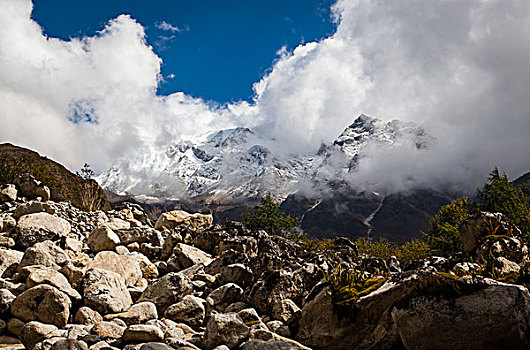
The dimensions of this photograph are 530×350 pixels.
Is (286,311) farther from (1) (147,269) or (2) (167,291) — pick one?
(1) (147,269)

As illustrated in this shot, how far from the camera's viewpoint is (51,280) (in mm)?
9492

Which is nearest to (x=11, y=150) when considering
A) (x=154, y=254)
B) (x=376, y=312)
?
(x=154, y=254)

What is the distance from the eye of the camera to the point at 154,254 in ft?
57.0

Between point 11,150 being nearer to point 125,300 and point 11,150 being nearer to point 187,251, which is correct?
point 187,251

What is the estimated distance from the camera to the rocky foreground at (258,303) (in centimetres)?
621

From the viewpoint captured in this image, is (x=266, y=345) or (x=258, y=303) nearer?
(x=266, y=345)

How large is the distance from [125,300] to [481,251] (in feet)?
40.4

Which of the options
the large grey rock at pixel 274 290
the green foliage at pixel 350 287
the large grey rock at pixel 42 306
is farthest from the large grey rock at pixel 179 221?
the green foliage at pixel 350 287

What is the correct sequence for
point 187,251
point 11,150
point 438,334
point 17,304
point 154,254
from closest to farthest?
point 438,334 → point 17,304 → point 187,251 → point 154,254 → point 11,150

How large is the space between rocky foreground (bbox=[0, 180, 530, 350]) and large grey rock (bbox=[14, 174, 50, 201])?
32.4 ft

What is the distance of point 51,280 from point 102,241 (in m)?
6.81

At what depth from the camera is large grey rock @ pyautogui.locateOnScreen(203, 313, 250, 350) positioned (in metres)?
7.36

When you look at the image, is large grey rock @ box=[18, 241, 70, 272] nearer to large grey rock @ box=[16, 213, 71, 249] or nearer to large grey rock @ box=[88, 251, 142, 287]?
large grey rock @ box=[88, 251, 142, 287]

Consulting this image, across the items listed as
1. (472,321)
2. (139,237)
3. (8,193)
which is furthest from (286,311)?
(8,193)
